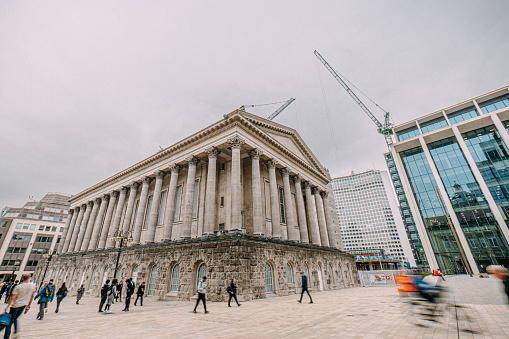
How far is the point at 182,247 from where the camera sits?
18.9m

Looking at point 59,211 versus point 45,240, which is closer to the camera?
point 45,240

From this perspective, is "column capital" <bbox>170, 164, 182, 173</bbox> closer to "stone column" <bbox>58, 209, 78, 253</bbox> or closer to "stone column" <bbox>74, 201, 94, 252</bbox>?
"stone column" <bbox>74, 201, 94, 252</bbox>

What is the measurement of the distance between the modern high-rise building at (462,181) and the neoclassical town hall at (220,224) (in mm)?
20939

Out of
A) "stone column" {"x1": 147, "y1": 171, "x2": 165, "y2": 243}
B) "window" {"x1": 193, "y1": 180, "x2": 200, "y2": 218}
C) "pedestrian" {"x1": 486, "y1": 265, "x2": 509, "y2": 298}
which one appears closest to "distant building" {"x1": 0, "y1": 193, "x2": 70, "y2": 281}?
"stone column" {"x1": 147, "y1": 171, "x2": 165, "y2": 243}

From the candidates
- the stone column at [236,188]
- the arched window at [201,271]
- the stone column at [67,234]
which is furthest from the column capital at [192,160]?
the stone column at [67,234]

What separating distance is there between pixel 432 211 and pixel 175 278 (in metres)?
47.6

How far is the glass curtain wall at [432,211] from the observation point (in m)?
39.6

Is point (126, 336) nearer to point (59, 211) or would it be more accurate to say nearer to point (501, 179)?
point (501, 179)

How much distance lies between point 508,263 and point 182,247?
48543mm

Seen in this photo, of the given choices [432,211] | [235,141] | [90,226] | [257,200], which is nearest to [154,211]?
[257,200]

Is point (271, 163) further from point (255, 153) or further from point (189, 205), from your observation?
point (189, 205)

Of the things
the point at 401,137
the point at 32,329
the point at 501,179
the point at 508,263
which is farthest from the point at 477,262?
the point at 32,329

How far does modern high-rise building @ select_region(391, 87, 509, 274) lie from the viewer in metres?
36.6

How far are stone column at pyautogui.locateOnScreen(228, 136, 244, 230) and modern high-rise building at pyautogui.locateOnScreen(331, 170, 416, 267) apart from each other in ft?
435
